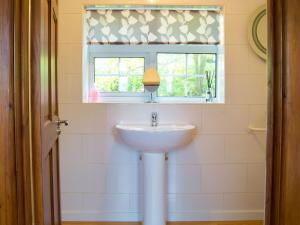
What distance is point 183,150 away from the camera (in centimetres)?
241

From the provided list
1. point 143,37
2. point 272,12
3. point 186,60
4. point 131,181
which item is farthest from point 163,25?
point 272,12

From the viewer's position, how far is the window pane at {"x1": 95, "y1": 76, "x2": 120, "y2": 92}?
263cm

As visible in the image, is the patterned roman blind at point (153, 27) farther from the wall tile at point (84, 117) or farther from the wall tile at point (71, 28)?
the wall tile at point (84, 117)

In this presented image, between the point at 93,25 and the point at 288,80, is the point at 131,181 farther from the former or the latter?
the point at 288,80

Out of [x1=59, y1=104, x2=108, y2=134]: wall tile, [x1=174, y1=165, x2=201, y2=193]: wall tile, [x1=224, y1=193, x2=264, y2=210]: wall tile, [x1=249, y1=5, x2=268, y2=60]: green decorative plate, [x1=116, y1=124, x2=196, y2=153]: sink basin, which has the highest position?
[x1=249, y1=5, x2=268, y2=60]: green decorative plate

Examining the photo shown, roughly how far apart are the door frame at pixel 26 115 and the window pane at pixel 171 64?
1636mm

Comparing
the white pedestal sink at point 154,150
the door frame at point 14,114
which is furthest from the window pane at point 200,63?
the door frame at point 14,114

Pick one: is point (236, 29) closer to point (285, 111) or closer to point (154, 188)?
point (154, 188)

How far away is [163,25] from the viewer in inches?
97.3

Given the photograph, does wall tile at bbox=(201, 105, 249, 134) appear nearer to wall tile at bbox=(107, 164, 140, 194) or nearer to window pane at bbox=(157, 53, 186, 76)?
window pane at bbox=(157, 53, 186, 76)

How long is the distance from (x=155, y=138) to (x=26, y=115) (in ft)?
3.46

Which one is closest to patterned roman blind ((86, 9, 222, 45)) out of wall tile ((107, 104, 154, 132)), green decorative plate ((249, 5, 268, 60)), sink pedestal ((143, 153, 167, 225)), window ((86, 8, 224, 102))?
window ((86, 8, 224, 102))

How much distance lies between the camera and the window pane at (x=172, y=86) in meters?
2.64

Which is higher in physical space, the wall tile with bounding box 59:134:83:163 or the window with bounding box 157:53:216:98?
the window with bounding box 157:53:216:98
